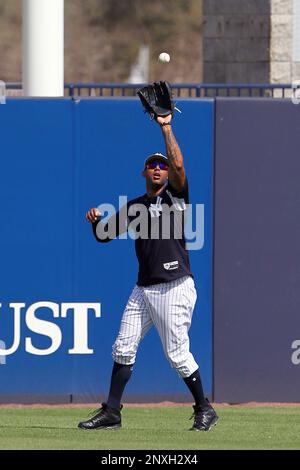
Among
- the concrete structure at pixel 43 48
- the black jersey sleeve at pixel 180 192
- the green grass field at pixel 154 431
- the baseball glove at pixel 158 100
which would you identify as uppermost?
the concrete structure at pixel 43 48

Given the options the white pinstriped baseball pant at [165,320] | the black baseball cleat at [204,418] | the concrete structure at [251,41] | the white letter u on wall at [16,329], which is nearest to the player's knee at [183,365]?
the white pinstriped baseball pant at [165,320]

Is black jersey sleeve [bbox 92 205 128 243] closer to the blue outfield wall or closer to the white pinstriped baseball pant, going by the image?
the white pinstriped baseball pant

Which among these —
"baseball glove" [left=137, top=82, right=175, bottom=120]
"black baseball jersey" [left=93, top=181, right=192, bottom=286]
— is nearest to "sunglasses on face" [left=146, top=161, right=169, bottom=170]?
"black baseball jersey" [left=93, top=181, right=192, bottom=286]

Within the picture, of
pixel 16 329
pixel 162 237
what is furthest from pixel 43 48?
pixel 162 237

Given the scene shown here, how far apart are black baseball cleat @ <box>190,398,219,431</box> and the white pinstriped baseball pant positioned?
251 millimetres

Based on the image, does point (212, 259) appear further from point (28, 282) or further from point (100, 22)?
point (100, 22)

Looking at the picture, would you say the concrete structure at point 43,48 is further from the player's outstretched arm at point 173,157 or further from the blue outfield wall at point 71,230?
the player's outstretched arm at point 173,157

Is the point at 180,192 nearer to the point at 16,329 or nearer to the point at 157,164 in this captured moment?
the point at 157,164

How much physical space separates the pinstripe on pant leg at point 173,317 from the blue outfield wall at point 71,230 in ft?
5.28

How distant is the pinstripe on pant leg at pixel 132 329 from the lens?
916 centimetres

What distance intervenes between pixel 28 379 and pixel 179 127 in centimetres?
220

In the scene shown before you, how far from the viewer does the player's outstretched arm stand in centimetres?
884

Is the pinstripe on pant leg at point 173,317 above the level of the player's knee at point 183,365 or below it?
above

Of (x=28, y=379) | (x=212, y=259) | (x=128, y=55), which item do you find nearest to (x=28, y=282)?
(x=28, y=379)
